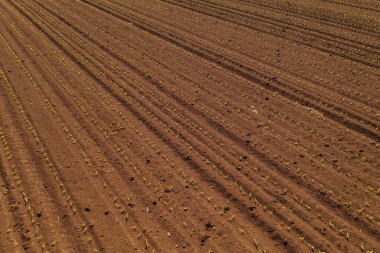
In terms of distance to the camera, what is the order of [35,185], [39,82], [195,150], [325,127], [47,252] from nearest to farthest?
[47,252]
[35,185]
[195,150]
[325,127]
[39,82]

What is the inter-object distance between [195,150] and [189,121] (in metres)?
1.33

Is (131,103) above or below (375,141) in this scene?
below

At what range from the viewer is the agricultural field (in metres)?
6.53

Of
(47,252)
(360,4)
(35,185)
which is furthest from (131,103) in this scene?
(360,4)

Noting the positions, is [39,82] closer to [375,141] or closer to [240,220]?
[240,220]

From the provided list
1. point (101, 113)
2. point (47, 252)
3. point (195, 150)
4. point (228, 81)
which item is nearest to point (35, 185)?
point (47, 252)

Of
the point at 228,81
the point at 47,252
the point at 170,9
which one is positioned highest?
the point at 170,9

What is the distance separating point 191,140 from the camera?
29.1 feet

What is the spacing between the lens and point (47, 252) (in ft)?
19.9

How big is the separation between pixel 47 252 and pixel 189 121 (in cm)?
511

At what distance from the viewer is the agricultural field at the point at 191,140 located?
6527mm

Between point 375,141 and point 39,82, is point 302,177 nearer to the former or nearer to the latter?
point 375,141

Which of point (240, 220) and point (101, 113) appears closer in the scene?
point (240, 220)

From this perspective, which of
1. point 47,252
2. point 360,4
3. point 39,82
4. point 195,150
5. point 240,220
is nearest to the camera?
point 47,252
